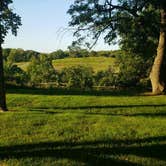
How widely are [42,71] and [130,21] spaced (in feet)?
245

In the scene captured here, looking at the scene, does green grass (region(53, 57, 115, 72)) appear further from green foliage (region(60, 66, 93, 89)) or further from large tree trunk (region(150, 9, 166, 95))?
large tree trunk (region(150, 9, 166, 95))

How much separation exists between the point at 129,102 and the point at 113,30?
30.7ft

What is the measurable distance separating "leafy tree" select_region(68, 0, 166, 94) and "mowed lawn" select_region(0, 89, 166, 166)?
10057mm

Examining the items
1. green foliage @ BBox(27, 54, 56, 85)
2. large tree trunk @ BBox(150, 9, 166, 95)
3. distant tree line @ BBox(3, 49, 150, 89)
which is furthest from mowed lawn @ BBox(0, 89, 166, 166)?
green foliage @ BBox(27, 54, 56, 85)

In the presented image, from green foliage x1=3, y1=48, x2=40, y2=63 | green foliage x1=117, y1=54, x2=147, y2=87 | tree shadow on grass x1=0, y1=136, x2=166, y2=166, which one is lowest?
tree shadow on grass x1=0, y1=136, x2=166, y2=166

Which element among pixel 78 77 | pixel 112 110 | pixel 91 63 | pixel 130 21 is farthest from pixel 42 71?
pixel 112 110

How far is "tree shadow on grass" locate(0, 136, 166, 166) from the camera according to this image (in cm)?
991

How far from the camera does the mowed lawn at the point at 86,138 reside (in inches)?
388

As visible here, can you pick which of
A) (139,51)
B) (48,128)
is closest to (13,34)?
(139,51)

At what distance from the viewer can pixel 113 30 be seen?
30.0 meters

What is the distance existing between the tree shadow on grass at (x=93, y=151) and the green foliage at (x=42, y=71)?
8315 cm

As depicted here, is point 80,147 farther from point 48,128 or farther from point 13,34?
point 13,34

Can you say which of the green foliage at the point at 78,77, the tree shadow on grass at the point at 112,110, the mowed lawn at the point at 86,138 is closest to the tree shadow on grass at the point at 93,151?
the mowed lawn at the point at 86,138

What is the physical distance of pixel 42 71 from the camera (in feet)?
338
